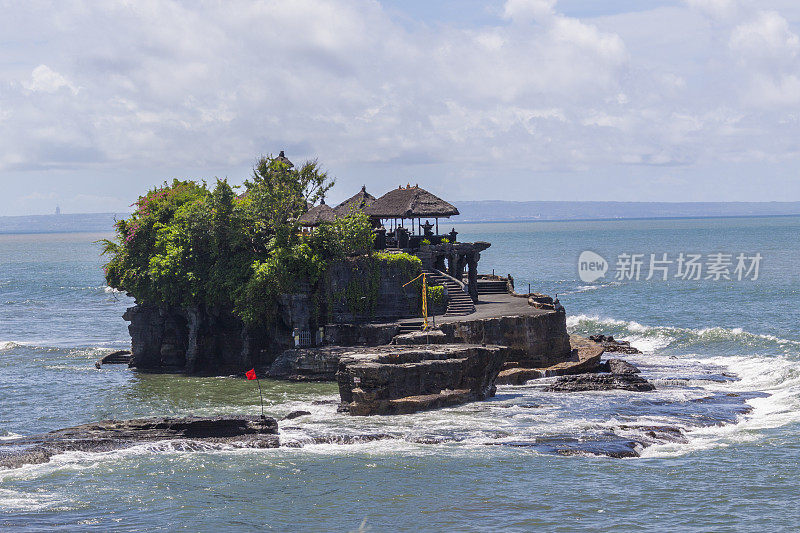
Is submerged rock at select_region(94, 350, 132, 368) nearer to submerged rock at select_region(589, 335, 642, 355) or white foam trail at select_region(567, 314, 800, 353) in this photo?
submerged rock at select_region(589, 335, 642, 355)

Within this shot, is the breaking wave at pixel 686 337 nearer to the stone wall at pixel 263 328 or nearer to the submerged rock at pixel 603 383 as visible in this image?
the submerged rock at pixel 603 383

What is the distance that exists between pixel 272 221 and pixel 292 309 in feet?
18.0

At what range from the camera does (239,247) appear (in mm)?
50719

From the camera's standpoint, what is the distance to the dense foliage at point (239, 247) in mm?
48188

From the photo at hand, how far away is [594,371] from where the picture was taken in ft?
155

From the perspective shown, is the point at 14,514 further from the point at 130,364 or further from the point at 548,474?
the point at 130,364

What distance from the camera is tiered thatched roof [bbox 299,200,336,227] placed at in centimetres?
5138

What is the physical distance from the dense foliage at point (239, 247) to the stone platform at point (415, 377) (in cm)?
870

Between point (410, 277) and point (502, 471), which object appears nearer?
point (502, 471)

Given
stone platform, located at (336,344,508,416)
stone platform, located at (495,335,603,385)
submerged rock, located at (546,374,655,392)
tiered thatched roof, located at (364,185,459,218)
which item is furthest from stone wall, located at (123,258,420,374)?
submerged rock, located at (546,374,655,392)

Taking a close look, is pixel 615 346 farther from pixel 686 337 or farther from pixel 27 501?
pixel 27 501

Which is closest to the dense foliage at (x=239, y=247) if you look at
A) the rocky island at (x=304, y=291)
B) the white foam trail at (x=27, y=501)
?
the rocky island at (x=304, y=291)

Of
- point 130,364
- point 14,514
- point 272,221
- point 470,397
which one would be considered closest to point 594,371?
point 470,397

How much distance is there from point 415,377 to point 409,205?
17.0m
